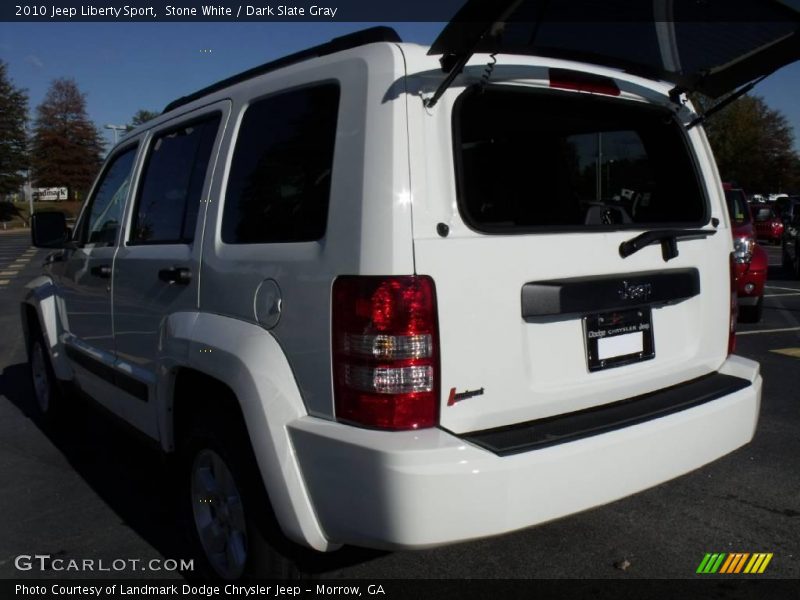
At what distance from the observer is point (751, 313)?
9.42 metres

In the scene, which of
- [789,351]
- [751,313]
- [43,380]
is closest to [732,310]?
[43,380]

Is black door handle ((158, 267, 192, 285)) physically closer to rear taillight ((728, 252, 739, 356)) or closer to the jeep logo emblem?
the jeep logo emblem

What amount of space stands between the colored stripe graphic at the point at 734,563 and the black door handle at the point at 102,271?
10.2ft

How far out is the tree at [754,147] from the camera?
5153cm

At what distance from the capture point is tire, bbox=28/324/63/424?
521 cm

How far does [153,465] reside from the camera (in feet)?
14.8

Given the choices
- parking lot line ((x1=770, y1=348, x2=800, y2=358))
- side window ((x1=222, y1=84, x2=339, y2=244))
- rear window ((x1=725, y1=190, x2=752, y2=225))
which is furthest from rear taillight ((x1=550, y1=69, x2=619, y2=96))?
rear window ((x1=725, y1=190, x2=752, y2=225))

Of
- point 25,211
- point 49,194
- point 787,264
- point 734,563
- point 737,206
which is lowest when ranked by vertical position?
point 734,563

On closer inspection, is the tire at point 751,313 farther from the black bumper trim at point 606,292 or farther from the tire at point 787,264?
the tire at point 787,264

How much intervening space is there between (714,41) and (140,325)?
2717mm

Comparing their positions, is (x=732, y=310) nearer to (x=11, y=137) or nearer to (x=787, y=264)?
(x=787, y=264)

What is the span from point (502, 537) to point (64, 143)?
69.7 m
